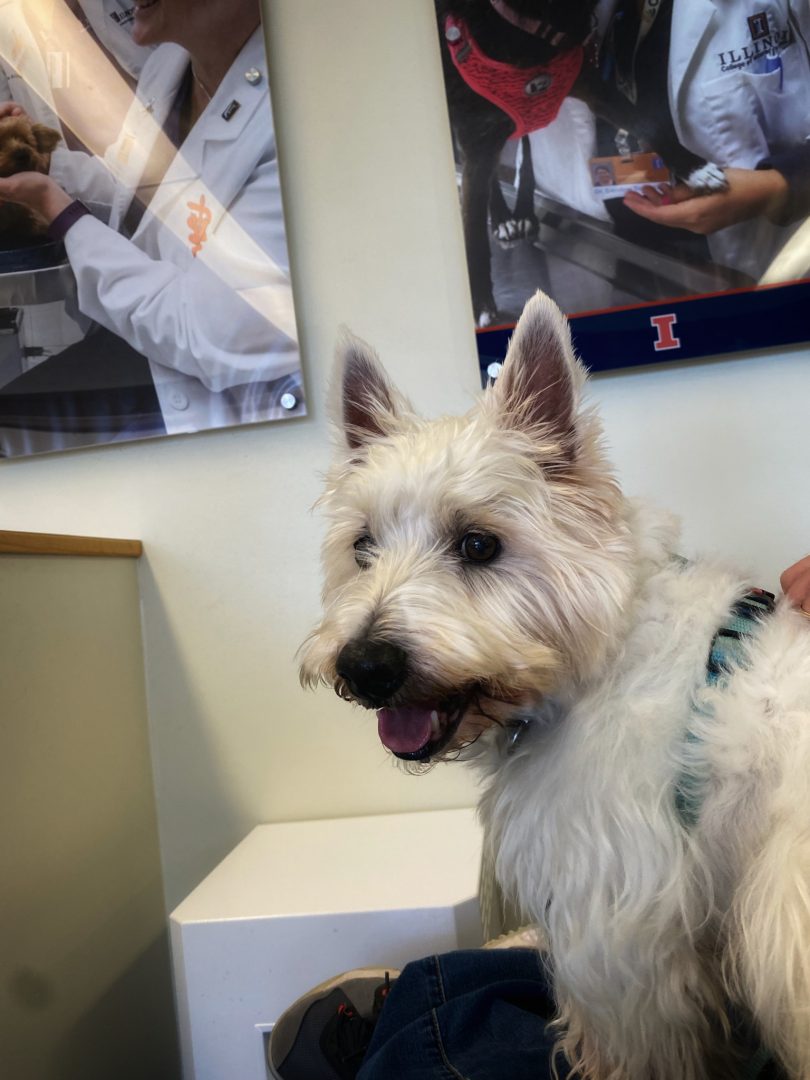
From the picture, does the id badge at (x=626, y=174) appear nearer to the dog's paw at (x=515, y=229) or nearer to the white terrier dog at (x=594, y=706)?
the dog's paw at (x=515, y=229)

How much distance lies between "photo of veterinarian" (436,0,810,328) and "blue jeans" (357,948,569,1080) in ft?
3.68

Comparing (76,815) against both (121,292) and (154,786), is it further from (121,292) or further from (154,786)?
(121,292)

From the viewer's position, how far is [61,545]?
1.41 metres

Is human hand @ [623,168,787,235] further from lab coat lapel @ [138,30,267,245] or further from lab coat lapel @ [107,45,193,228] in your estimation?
lab coat lapel @ [107,45,193,228]

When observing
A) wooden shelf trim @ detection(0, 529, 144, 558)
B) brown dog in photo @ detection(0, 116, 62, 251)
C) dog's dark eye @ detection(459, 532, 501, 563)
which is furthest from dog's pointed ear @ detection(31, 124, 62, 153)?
dog's dark eye @ detection(459, 532, 501, 563)

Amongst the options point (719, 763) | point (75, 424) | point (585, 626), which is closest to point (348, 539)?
point (585, 626)

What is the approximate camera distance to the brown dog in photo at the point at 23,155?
5.23ft

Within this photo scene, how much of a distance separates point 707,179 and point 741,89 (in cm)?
17

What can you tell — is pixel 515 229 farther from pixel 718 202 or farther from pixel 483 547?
pixel 483 547

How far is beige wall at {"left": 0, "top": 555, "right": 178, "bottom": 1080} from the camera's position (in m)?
1.18

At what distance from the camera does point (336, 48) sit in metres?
1.54

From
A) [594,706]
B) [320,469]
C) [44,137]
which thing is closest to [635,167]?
[320,469]

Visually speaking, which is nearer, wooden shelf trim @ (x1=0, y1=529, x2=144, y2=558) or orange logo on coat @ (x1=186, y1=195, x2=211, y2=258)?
wooden shelf trim @ (x1=0, y1=529, x2=144, y2=558)

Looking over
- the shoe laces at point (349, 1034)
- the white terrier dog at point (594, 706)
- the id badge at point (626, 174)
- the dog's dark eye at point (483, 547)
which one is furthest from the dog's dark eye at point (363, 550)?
the id badge at point (626, 174)
